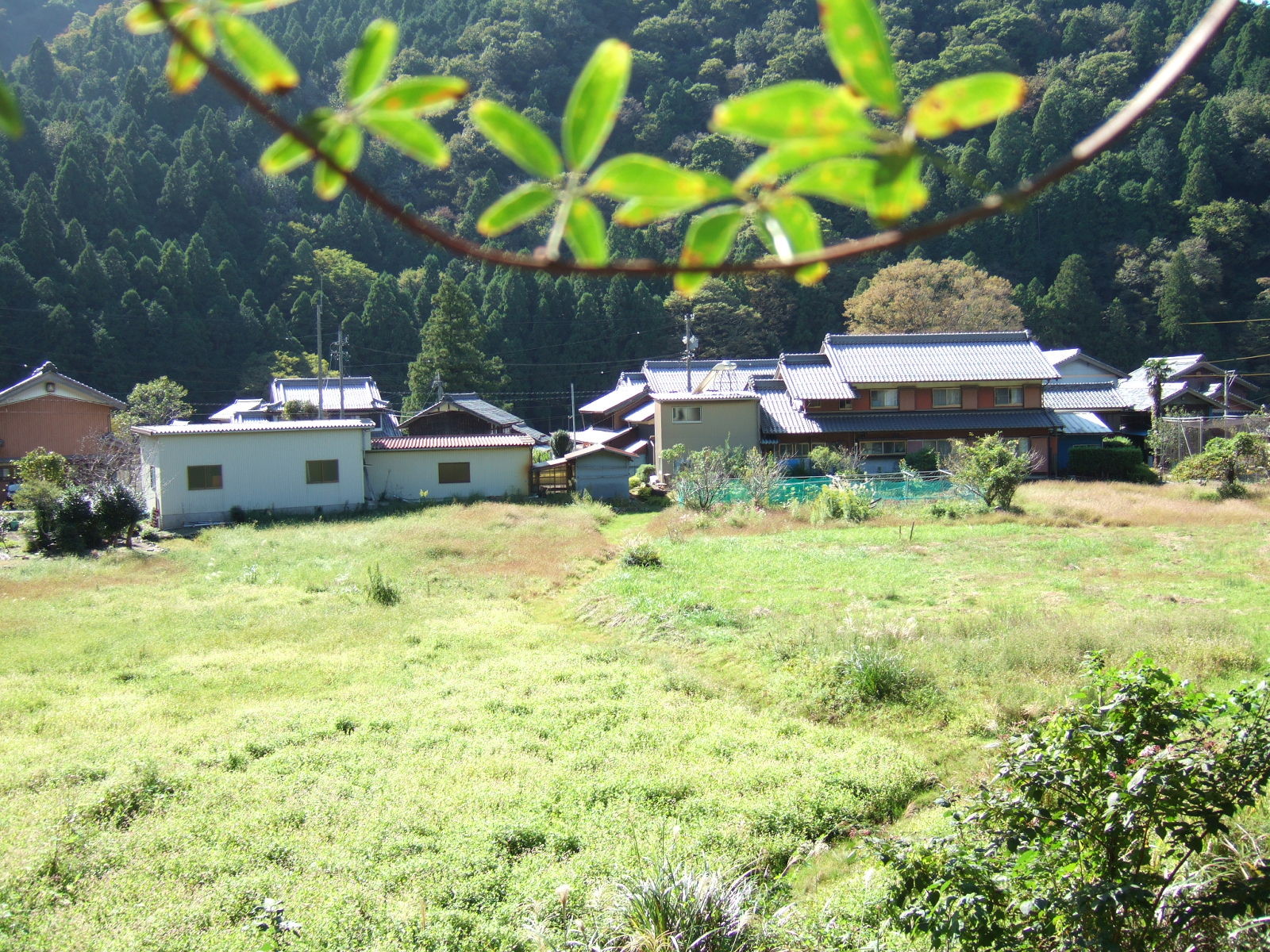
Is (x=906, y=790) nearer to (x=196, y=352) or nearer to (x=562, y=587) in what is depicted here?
(x=562, y=587)

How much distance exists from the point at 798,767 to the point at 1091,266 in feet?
160

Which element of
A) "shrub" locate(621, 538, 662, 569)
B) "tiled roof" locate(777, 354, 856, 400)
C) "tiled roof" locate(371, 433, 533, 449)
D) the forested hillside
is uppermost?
the forested hillside

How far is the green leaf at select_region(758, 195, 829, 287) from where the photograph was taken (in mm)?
670

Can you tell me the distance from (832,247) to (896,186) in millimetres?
62

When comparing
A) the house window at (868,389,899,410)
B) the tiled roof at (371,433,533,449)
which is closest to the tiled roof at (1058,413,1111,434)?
the house window at (868,389,899,410)

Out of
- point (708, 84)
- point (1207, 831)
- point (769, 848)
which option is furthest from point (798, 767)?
point (708, 84)

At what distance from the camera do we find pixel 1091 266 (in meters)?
46.1

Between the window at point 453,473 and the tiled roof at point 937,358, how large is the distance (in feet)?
41.6

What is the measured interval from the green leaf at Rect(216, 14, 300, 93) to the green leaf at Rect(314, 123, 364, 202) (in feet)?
0.15

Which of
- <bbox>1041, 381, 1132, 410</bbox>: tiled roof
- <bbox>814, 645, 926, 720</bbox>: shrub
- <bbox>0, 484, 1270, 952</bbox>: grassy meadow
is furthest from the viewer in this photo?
<bbox>1041, 381, 1132, 410</bbox>: tiled roof

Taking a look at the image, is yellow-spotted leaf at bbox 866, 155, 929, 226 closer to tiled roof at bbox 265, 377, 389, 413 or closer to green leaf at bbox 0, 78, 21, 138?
green leaf at bbox 0, 78, 21, 138

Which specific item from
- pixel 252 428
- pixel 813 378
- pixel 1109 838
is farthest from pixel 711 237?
pixel 813 378

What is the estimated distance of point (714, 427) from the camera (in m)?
26.7

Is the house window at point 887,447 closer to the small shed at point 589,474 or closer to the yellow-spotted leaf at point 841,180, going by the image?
the small shed at point 589,474
